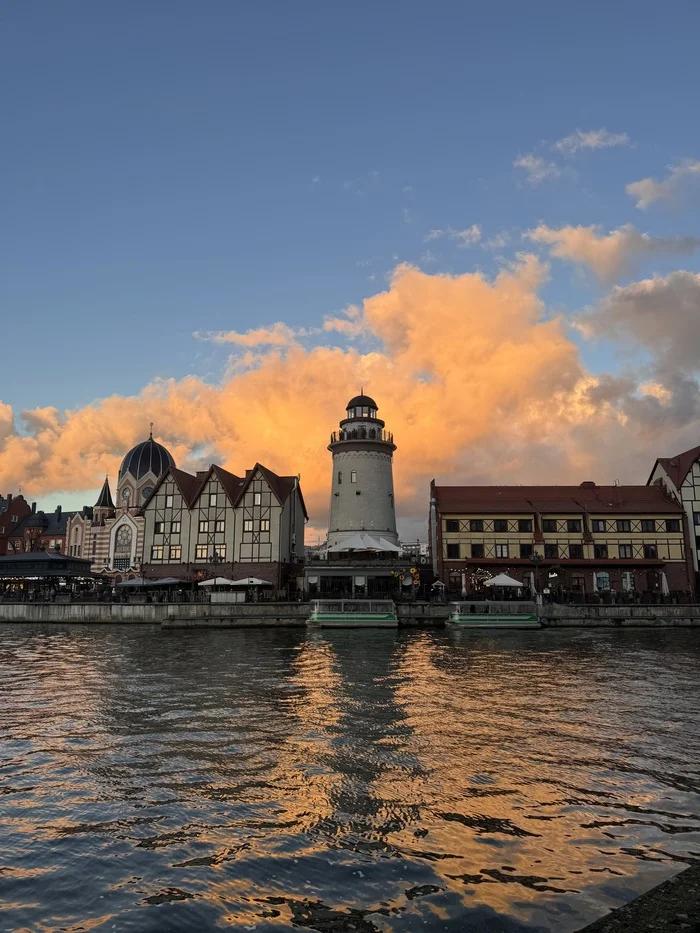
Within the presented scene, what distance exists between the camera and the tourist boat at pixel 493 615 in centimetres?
5103

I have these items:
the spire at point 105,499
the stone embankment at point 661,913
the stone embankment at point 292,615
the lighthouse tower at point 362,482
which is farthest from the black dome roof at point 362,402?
the stone embankment at point 661,913

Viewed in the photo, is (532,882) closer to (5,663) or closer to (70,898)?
(70,898)

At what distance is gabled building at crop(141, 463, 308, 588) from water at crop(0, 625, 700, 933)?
44662 millimetres

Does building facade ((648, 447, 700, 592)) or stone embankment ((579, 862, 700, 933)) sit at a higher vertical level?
building facade ((648, 447, 700, 592))

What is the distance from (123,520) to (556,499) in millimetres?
52927

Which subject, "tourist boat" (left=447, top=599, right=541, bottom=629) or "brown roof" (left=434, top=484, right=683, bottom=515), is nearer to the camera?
"tourist boat" (left=447, top=599, right=541, bottom=629)

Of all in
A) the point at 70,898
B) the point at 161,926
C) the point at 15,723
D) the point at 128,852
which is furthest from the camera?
the point at 15,723

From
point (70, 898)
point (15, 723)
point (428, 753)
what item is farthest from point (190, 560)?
point (70, 898)

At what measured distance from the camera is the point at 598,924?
19.0 ft

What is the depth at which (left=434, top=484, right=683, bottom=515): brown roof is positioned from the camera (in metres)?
66.9

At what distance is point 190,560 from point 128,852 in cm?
6265

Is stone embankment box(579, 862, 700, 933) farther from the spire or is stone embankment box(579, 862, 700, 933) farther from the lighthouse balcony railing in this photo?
the spire

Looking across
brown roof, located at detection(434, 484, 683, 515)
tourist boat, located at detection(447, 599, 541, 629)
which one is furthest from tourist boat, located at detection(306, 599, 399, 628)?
brown roof, located at detection(434, 484, 683, 515)

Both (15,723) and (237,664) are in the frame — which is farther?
(237,664)
